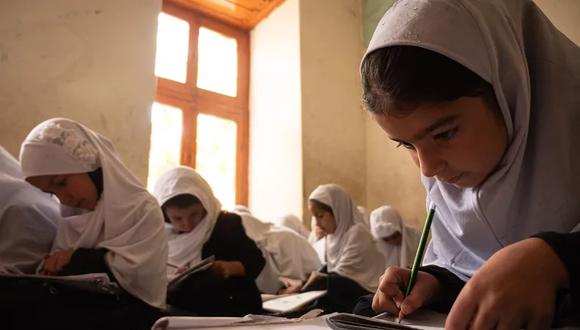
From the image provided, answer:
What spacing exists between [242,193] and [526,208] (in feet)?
15.7

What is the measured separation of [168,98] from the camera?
15.7 feet

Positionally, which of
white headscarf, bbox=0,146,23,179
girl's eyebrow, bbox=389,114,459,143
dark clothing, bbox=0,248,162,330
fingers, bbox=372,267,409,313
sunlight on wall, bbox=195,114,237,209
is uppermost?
sunlight on wall, bbox=195,114,237,209

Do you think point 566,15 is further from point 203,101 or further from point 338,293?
point 203,101

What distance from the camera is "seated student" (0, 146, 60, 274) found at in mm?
1573

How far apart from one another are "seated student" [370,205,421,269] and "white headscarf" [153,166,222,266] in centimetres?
208

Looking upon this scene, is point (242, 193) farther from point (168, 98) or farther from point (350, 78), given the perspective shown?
point (350, 78)

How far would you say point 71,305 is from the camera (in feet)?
4.58

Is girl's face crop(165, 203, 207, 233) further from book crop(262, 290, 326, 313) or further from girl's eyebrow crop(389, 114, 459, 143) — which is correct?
girl's eyebrow crop(389, 114, 459, 143)

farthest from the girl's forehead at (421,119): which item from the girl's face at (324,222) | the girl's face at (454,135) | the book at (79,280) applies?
the girl's face at (324,222)

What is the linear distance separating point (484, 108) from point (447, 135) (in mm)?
82

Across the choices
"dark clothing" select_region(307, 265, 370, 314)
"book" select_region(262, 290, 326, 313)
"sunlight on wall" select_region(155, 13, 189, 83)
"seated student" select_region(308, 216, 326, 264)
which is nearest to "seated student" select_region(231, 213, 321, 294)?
"seated student" select_region(308, 216, 326, 264)

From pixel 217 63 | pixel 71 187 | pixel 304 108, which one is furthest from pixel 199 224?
pixel 217 63

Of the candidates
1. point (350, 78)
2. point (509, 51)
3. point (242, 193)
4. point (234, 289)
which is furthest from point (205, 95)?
point (509, 51)

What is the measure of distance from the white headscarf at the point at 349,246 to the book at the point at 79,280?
5.87 ft
